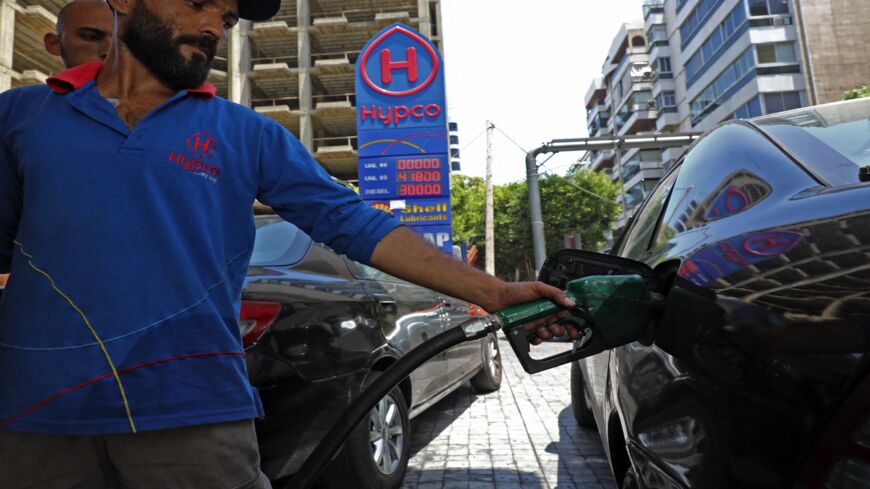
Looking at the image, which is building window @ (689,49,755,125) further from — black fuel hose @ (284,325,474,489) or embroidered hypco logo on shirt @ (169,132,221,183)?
embroidered hypco logo on shirt @ (169,132,221,183)

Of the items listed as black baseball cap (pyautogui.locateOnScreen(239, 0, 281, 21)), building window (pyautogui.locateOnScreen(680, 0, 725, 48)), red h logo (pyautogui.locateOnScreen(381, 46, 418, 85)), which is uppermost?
building window (pyautogui.locateOnScreen(680, 0, 725, 48))

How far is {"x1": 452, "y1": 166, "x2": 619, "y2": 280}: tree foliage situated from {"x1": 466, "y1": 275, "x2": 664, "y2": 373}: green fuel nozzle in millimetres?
39564

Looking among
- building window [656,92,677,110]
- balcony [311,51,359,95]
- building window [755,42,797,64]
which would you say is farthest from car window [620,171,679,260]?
building window [656,92,677,110]

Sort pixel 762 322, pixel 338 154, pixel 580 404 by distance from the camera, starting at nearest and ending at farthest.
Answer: pixel 762 322 < pixel 580 404 < pixel 338 154

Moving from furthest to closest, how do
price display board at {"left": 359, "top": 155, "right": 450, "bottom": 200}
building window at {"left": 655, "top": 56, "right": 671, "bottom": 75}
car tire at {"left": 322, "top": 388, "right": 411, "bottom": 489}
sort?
building window at {"left": 655, "top": 56, "right": 671, "bottom": 75} → price display board at {"left": 359, "top": 155, "right": 450, "bottom": 200} → car tire at {"left": 322, "top": 388, "right": 411, "bottom": 489}

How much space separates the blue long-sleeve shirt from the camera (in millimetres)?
1216

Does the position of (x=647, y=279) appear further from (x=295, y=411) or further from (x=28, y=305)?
(x=295, y=411)

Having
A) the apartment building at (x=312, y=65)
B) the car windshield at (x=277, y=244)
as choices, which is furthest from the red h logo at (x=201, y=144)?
the apartment building at (x=312, y=65)

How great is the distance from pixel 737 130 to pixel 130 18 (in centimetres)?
156

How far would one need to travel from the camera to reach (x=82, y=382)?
3.95 feet

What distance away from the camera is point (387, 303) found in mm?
3586

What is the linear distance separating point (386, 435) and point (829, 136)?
2.56 meters

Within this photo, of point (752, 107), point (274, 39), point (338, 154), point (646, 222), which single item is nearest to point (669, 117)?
point (752, 107)

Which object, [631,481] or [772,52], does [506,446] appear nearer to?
[631,481]
